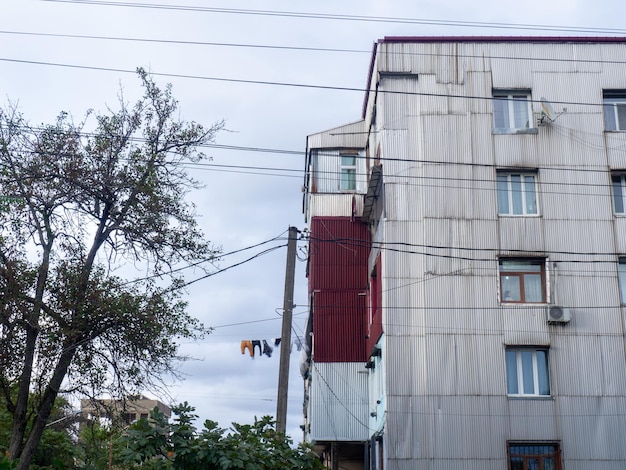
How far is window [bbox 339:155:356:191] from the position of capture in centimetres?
3028

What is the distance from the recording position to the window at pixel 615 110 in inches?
1000

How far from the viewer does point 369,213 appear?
28.1 metres

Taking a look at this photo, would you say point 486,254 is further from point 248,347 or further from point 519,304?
point 248,347

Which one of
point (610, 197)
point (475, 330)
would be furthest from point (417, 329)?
point (610, 197)

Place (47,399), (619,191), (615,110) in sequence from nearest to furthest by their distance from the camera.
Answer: (47,399) → (619,191) → (615,110)

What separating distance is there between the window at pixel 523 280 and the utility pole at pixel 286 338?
7559mm

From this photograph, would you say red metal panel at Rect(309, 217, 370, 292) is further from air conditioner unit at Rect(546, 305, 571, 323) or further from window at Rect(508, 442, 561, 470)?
window at Rect(508, 442, 561, 470)

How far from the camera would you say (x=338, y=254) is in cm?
2939

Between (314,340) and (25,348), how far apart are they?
37.7 feet

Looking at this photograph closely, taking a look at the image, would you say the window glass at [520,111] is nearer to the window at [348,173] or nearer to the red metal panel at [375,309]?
the red metal panel at [375,309]

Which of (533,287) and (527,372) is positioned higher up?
(533,287)

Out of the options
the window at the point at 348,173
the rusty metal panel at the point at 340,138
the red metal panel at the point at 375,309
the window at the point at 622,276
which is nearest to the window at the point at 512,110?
the window at the point at 622,276

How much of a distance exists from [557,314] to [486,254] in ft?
8.68

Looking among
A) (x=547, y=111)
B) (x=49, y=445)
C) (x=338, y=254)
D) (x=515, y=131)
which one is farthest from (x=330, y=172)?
(x=49, y=445)
